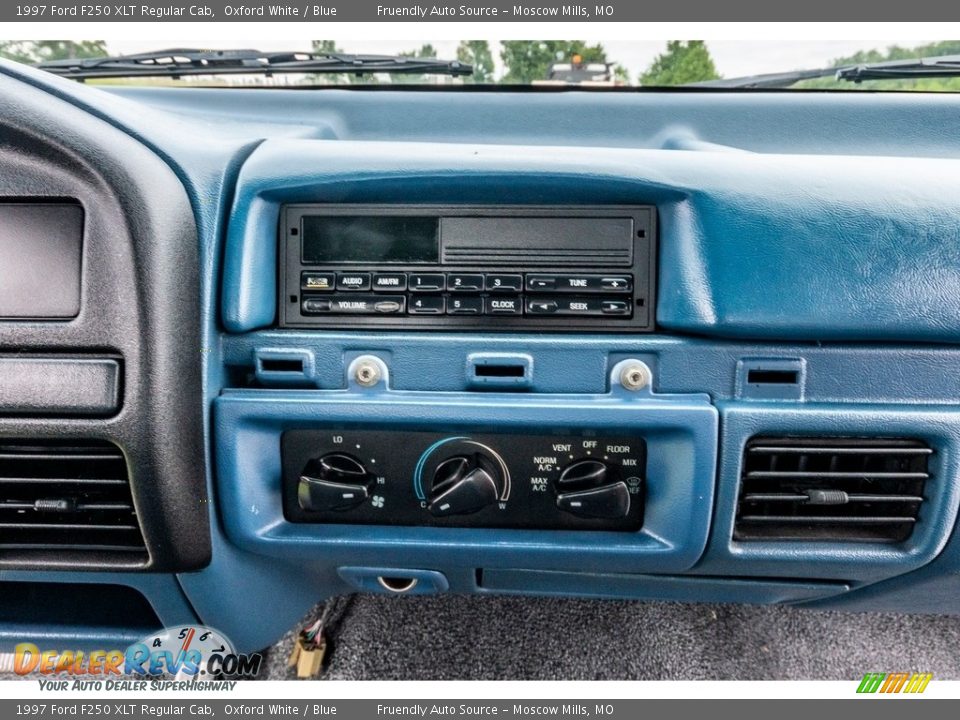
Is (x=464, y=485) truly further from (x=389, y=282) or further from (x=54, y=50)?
(x=54, y=50)

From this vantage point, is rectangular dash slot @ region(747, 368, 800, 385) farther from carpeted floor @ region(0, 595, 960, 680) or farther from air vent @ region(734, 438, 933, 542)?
carpeted floor @ region(0, 595, 960, 680)

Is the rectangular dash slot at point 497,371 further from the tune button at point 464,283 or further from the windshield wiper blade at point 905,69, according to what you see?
the windshield wiper blade at point 905,69

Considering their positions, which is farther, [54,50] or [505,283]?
[54,50]

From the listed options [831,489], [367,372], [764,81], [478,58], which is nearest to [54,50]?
[478,58]

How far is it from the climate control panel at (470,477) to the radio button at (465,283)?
0.84ft

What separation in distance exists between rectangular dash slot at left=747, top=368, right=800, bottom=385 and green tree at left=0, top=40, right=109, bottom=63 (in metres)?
1.72

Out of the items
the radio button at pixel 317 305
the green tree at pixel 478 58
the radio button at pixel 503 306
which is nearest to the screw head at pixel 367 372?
the radio button at pixel 317 305

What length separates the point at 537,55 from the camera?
61.0 inches

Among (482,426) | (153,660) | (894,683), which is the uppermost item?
(482,426)

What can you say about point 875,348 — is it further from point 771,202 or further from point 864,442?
point 771,202

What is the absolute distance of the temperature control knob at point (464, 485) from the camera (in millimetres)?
1074

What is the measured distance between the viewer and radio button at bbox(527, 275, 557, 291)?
1062mm

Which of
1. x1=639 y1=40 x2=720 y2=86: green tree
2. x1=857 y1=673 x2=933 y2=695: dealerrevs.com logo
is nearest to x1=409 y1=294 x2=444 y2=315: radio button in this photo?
x1=639 y1=40 x2=720 y2=86: green tree

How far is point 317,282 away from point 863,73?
1489 millimetres
